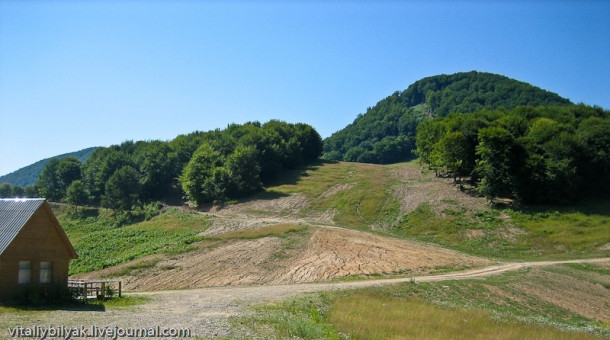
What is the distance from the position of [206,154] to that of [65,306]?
272 ft

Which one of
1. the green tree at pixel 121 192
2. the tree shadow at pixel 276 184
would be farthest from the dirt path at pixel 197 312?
the green tree at pixel 121 192

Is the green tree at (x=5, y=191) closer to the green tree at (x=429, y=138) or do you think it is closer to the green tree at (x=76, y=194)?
the green tree at (x=76, y=194)

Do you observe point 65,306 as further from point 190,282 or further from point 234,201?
point 234,201

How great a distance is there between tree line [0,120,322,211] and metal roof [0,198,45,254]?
219 ft

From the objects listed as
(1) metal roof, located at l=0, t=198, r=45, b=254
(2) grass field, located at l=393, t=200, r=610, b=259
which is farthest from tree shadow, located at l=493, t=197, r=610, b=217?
(1) metal roof, located at l=0, t=198, r=45, b=254

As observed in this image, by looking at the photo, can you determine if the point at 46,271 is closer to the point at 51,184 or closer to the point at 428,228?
Result: the point at 428,228

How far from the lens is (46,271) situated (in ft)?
99.9

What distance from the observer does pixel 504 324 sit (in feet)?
89.8

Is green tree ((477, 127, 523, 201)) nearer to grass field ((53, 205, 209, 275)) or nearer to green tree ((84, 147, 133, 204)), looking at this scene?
grass field ((53, 205, 209, 275))

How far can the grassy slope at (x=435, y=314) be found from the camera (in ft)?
76.3

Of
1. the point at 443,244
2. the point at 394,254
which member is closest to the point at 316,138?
the point at 443,244

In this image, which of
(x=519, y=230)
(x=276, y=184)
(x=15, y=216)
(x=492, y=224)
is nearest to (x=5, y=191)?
(x=276, y=184)

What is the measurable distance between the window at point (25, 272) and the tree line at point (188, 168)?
226ft

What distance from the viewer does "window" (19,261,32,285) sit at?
28969mm
